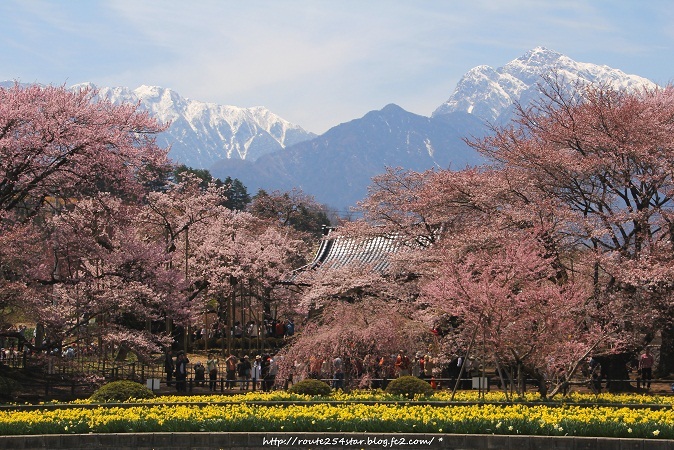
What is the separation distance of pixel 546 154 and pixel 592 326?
671 cm

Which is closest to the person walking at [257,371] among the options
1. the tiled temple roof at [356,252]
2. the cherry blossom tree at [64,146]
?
the cherry blossom tree at [64,146]

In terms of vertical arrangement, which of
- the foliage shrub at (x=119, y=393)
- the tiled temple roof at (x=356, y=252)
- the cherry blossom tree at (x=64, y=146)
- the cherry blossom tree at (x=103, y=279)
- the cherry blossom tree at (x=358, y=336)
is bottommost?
the foliage shrub at (x=119, y=393)

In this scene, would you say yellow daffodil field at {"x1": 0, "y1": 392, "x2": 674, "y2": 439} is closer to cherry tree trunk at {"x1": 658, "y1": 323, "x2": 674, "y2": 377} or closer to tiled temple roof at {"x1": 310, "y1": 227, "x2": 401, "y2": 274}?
cherry tree trunk at {"x1": 658, "y1": 323, "x2": 674, "y2": 377}

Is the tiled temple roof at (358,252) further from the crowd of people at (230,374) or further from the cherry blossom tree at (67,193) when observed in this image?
the cherry blossom tree at (67,193)

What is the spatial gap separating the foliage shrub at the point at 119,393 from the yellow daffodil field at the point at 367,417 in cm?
83

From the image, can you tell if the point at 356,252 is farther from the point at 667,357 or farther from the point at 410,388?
the point at 410,388

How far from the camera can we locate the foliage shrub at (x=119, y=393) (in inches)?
965

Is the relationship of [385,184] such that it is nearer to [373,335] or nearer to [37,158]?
[373,335]

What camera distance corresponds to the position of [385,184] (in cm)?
4566

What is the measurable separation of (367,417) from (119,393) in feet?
25.6

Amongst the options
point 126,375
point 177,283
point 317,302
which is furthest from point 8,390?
point 317,302

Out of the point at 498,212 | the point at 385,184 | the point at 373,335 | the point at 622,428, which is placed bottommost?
the point at 622,428

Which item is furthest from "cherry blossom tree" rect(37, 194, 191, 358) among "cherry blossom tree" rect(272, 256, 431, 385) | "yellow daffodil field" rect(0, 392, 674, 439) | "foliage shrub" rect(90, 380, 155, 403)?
"yellow daffodil field" rect(0, 392, 674, 439)

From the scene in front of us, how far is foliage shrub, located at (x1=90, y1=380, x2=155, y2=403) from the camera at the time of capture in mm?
24516
